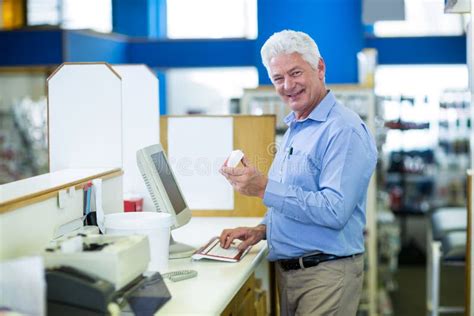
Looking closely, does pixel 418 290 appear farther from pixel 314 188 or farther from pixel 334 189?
pixel 334 189

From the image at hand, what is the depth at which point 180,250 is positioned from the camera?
11.2 feet

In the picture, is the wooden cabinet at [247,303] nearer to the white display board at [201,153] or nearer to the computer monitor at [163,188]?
the computer monitor at [163,188]

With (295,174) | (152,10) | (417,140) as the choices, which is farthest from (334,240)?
(152,10)

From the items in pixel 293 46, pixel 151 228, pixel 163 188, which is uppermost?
pixel 293 46

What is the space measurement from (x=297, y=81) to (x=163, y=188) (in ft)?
2.38

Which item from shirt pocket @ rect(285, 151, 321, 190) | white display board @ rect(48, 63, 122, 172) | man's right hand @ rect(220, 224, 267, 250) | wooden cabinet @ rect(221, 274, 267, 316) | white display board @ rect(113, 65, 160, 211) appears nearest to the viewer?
shirt pocket @ rect(285, 151, 321, 190)

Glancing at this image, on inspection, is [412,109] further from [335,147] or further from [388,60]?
[335,147]

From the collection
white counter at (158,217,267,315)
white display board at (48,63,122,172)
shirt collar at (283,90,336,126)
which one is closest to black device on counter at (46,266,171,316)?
white counter at (158,217,267,315)

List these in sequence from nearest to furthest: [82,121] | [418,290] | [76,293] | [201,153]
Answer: [76,293] → [82,121] → [201,153] → [418,290]

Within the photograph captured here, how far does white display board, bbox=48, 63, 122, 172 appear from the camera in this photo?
3.65 meters

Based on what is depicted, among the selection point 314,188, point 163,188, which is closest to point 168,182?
point 163,188

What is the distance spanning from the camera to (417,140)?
10.5 m

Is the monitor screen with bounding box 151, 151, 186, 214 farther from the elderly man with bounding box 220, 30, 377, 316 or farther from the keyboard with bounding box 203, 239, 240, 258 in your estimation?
the elderly man with bounding box 220, 30, 377, 316

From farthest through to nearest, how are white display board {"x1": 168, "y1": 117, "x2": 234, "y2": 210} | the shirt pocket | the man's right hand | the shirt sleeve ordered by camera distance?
white display board {"x1": 168, "y1": 117, "x2": 234, "y2": 210}, the man's right hand, the shirt pocket, the shirt sleeve
